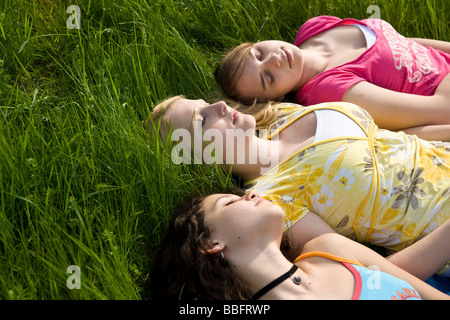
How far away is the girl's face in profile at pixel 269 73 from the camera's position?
289 cm

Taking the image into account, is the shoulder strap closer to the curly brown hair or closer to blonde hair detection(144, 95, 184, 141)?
the curly brown hair

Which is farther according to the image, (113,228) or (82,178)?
(82,178)

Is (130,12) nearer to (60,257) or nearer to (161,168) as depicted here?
(161,168)

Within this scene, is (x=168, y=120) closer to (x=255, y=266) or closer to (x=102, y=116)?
(x=102, y=116)

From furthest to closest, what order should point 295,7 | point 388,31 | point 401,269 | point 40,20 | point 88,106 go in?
point 295,7
point 40,20
point 388,31
point 88,106
point 401,269

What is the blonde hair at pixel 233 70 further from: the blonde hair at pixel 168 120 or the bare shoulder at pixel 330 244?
the bare shoulder at pixel 330 244

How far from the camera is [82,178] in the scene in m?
2.42

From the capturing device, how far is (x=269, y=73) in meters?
2.90

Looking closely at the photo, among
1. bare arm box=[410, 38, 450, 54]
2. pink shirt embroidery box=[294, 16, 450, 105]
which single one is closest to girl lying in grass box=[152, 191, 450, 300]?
pink shirt embroidery box=[294, 16, 450, 105]

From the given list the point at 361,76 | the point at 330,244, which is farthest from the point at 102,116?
the point at 361,76

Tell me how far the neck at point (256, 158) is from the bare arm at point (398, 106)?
1.77 feet
